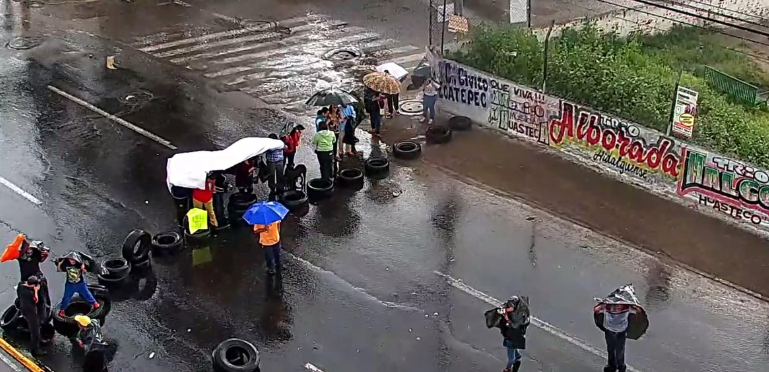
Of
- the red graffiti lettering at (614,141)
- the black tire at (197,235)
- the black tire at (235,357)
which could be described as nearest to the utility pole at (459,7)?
the red graffiti lettering at (614,141)

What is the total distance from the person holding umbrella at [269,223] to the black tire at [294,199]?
2605 mm

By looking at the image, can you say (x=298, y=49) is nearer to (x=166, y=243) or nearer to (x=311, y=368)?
(x=166, y=243)

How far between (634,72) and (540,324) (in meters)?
9.27

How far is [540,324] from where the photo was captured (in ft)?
49.9

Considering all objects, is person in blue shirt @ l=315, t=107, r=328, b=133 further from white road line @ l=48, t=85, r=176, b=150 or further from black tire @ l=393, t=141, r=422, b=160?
white road line @ l=48, t=85, r=176, b=150

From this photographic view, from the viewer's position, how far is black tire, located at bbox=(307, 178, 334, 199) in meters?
19.5

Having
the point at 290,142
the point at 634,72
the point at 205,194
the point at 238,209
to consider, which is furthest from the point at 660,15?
the point at 205,194

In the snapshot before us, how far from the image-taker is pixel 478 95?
2344 cm

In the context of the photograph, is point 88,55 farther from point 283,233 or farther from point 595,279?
point 595,279

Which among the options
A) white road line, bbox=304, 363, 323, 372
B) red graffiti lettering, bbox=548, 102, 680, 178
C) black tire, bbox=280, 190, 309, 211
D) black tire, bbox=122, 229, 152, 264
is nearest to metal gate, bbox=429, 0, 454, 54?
red graffiti lettering, bbox=548, 102, 680, 178

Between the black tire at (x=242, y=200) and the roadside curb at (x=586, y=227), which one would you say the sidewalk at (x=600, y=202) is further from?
the black tire at (x=242, y=200)

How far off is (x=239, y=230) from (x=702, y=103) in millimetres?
10133

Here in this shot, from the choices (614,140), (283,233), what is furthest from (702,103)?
(283,233)

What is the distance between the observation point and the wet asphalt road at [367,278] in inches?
573
